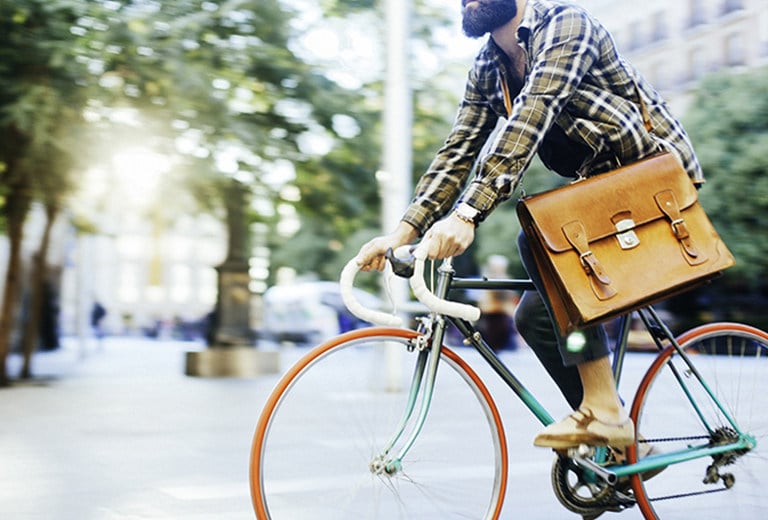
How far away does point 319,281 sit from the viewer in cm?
3694

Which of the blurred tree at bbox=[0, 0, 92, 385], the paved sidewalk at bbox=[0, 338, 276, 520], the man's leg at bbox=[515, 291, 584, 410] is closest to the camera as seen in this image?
the man's leg at bbox=[515, 291, 584, 410]

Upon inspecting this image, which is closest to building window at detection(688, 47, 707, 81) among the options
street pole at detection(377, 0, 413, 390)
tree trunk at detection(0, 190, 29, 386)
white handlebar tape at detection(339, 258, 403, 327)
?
street pole at detection(377, 0, 413, 390)

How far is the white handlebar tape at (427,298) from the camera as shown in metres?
2.44

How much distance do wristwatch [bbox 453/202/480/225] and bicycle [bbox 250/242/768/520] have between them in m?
0.17

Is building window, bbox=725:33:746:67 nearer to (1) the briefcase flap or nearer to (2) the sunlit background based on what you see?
(2) the sunlit background

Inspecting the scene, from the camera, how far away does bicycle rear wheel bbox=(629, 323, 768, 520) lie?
124 inches

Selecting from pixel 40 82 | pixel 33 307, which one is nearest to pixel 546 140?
pixel 40 82

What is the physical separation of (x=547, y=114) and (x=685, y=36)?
3706 cm

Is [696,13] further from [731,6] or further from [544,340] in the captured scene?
[544,340]

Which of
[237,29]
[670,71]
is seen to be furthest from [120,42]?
[670,71]

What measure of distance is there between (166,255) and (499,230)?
48.1 metres

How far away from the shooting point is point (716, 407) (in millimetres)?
3205

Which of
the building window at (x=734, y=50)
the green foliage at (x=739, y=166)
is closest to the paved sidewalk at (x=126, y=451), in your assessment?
the green foliage at (x=739, y=166)

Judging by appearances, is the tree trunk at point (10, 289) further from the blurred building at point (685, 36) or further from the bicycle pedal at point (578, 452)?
the blurred building at point (685, 36)
